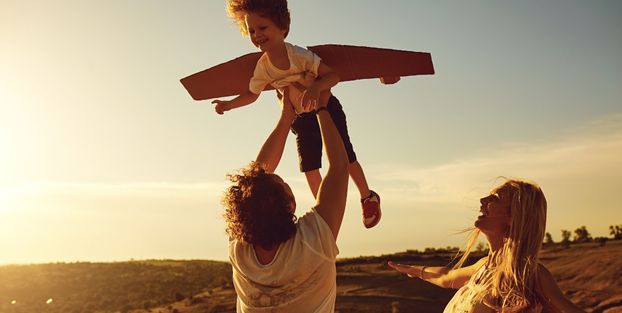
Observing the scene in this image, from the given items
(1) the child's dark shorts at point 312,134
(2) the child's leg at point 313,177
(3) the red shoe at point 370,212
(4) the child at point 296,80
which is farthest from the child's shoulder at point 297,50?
(3) the red shoe at point 370,212

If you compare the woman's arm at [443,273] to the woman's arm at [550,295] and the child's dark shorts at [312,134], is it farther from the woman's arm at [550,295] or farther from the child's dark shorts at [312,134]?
the child's dark shorts at [312,134]

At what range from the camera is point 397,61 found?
557 centimetres

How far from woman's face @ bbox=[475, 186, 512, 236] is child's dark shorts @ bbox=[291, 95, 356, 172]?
3.77 feet

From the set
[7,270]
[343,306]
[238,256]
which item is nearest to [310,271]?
[238,256]

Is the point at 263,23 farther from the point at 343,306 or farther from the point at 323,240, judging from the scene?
the point at 343,306

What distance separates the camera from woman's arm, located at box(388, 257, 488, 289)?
5.64m

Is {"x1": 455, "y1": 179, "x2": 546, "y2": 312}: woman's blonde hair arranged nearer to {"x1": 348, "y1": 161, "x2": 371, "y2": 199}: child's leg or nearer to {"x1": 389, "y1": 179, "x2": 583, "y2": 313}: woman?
{"x1": 389, "y1": 179, "x2": 583, "y2": 313}: woman

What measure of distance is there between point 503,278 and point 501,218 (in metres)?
0.46

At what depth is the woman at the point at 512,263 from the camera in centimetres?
490

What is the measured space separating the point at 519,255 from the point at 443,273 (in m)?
0.86

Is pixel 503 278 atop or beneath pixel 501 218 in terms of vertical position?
beneath

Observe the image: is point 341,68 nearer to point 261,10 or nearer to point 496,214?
point 261,10

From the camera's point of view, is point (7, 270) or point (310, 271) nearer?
point (310, 271)

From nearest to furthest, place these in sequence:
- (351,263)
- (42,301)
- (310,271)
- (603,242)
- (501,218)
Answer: (310,271)
(501,218)
(603,242)
(351,263)
(42,301)
